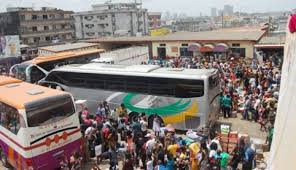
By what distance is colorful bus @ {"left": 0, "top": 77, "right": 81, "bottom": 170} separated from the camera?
33.4 feet

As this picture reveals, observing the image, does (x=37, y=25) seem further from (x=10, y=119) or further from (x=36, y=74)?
(x=10, y=119)

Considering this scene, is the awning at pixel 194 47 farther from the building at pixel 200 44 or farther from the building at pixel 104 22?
the building at pixel 104 22

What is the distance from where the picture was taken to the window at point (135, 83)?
13.9m

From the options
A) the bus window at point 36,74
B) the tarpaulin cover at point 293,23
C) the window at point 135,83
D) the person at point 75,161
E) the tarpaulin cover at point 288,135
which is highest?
the tarpaulin cover at point 293,23

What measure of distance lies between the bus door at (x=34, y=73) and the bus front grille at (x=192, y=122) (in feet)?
41.9

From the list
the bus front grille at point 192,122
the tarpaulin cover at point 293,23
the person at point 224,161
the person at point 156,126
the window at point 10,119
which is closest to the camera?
the tarpaulin cover at point 293,23

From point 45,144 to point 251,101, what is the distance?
9.76m

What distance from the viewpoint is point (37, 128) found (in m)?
10.2

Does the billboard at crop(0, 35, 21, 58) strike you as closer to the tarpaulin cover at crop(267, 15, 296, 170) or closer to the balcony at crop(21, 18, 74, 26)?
the balcony at crop(21, 18, 74, 26)

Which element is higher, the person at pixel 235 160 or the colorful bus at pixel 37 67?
the colorful bus at pixel 37 67

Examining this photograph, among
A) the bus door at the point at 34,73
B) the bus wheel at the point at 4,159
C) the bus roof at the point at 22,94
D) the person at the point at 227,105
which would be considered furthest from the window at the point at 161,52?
the bus wheel at the point at 4,159

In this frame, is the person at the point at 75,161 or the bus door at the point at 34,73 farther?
the bus door at the point at 34,73

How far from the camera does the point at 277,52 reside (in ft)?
94.0

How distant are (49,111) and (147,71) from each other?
5817 millimetres
